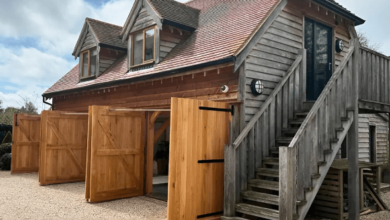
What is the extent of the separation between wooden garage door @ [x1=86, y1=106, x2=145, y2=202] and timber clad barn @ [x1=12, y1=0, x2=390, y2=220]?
0.03 meters

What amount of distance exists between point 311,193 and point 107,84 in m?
6.90

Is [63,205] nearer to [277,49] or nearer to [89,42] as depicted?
[277,49]

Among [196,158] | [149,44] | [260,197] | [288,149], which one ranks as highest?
[149,44]

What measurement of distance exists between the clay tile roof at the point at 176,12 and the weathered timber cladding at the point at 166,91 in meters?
1.90

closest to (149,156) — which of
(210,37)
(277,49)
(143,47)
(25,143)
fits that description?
(143,47)

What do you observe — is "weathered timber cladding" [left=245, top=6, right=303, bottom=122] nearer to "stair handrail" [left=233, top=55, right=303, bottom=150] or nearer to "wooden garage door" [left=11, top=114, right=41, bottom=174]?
"stair handrail" [left=233, top=55, right=303, bottom=150]

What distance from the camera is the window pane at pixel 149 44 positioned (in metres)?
10.1

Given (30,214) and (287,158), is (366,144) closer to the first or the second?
(287,158)

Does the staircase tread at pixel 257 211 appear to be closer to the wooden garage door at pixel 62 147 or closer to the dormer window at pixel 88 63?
the wooden garage door at pixel 62 147

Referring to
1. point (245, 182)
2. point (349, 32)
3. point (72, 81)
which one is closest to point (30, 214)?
point (245, 182)

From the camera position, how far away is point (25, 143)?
45.3ft

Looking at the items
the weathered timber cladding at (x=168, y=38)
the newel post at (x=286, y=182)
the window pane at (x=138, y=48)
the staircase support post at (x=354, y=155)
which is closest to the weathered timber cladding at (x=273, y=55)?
the staircase support post at (x=354, y=155)

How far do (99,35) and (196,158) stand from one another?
7.82 meters

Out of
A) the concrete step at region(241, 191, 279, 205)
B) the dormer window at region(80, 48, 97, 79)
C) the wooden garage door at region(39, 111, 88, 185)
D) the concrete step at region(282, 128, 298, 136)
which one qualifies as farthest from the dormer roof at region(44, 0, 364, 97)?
the concrete step at region(241, 191, 279, 205)
